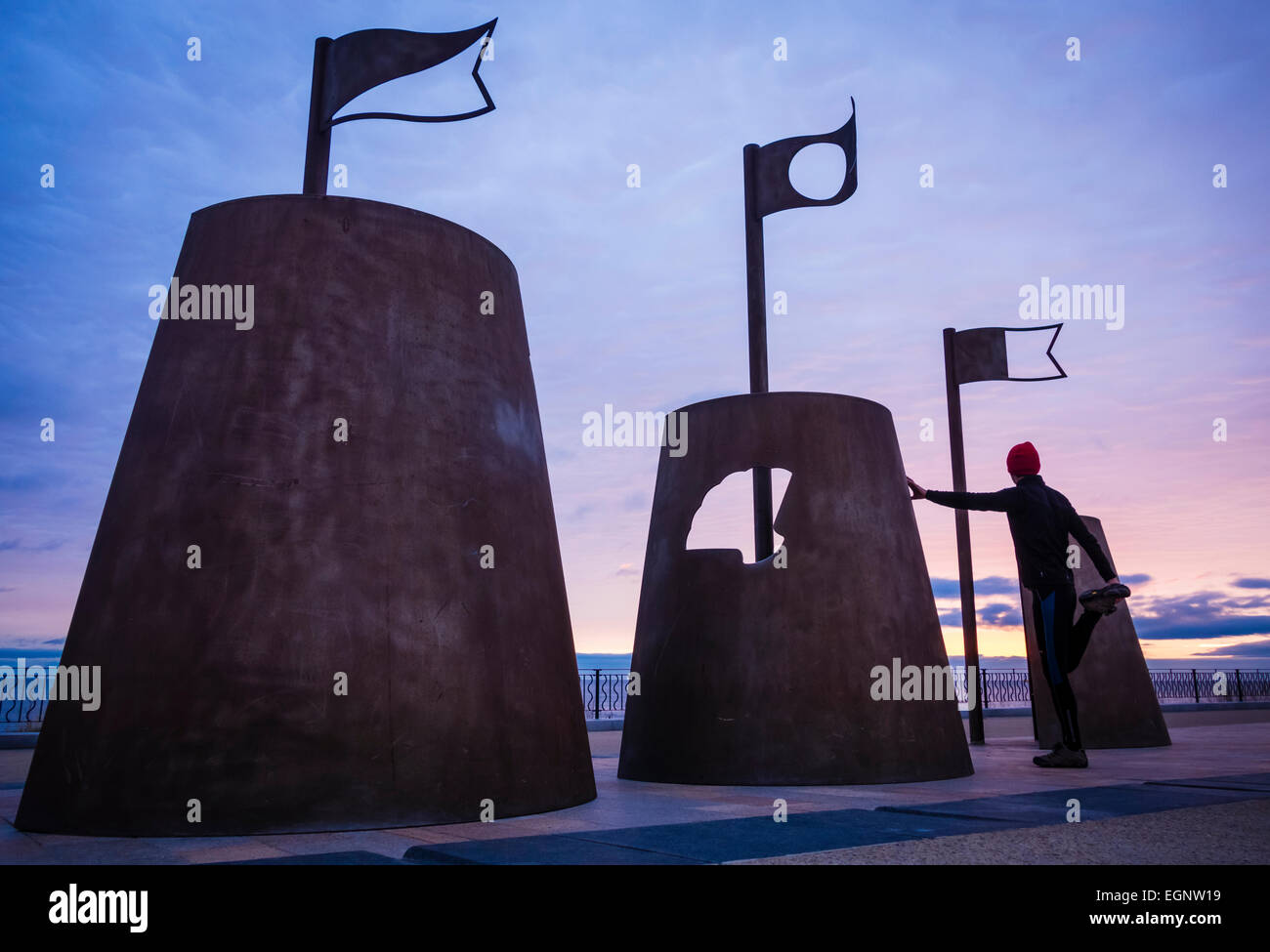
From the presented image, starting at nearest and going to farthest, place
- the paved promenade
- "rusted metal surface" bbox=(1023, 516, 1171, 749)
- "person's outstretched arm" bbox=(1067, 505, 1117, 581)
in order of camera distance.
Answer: the paved promenade, "person's outstretched arm" bbox=(1067, 505, 1117, 581), "rusted metal surface" bbox=(1023, 516, 1171, 749)

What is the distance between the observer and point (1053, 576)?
24.1ft

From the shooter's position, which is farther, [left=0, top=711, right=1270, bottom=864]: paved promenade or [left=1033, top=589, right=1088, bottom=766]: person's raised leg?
[left=1033, top=589, right=1088, bottom=766]: person's raised leg

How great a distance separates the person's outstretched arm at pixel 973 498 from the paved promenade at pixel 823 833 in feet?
6.77

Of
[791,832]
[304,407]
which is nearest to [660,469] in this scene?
[304,407]

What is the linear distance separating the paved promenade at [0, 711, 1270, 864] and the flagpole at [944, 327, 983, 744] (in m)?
4.65

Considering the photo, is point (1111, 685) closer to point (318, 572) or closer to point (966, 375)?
point (966, 375)

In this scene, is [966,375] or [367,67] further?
[966,375]

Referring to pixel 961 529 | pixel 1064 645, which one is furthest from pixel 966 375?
pixel 1064 645

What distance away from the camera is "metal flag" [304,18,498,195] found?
18.4 ft

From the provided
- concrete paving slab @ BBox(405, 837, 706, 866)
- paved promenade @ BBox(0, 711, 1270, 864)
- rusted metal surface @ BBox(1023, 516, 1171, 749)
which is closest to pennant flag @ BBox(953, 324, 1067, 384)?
rusted metal surface @ BBox(1023, 516, 1171, 749)

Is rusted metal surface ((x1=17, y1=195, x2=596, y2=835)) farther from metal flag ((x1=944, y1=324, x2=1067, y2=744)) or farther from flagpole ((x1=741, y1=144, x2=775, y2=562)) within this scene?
metal flag ((x1=944, y1=324, x2=1067, y2=744))

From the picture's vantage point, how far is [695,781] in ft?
21.5

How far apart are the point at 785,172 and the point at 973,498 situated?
118 inches

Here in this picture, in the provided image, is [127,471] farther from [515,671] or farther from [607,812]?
[607,812]
